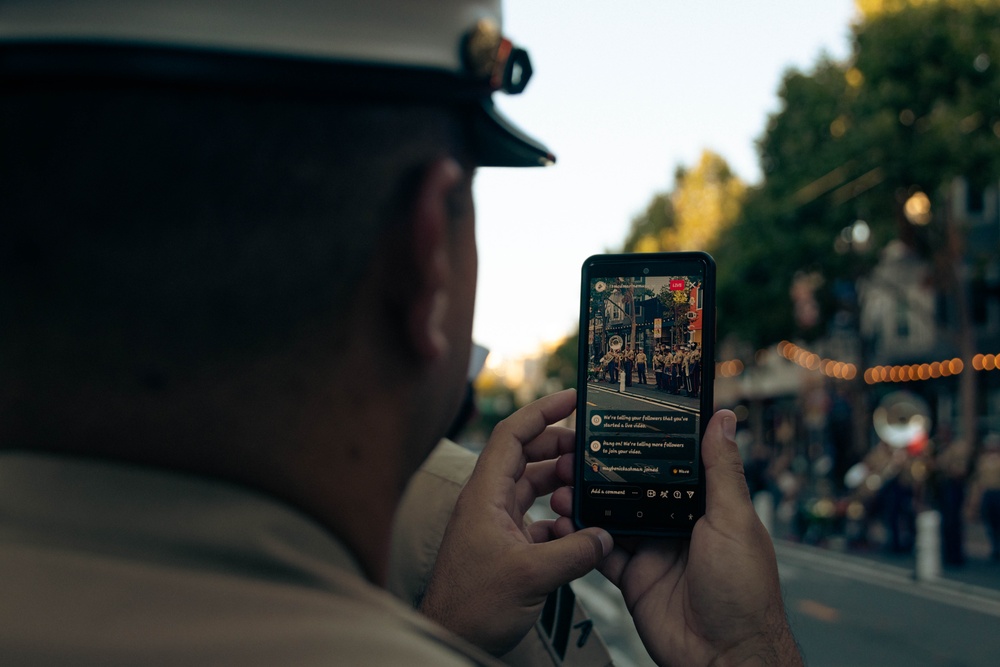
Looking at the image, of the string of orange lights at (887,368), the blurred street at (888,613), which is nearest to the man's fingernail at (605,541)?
the blurred street at (888,613)

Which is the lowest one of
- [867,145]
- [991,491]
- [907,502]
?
[907,502]

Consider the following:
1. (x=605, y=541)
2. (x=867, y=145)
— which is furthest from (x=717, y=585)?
(x=867, y=145)

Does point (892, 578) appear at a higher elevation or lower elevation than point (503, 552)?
lower

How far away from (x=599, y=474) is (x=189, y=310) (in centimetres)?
136

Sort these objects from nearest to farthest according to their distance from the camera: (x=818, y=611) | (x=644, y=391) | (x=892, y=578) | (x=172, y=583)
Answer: (x=172, y=583) → (x=644, y=391) → (x=818, y=611) → (x=892, y=578)

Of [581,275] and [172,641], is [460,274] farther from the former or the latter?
[581,275]

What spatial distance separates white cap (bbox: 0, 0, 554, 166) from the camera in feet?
2.95

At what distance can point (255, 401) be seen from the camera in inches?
36.6

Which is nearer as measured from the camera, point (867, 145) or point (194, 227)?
point (194, 227)

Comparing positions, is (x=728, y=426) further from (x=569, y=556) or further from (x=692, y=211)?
(x=692, y=211)

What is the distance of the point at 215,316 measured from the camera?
3.00 ft

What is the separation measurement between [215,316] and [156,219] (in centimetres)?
9

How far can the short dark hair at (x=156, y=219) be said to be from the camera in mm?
905

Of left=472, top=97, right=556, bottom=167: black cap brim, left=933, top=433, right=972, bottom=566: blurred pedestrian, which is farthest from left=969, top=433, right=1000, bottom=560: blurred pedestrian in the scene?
left=472, top=97, right=556, bottom=167: black cap brim
